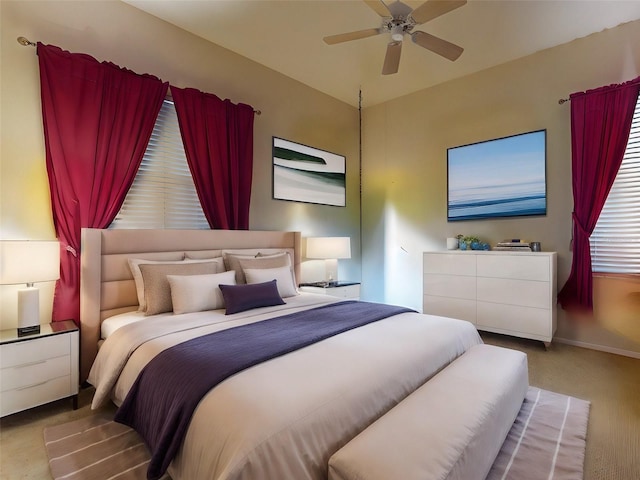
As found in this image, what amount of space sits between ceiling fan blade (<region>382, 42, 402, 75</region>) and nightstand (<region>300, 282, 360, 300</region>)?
2363mm

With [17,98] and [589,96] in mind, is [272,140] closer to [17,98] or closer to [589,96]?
[17,98]

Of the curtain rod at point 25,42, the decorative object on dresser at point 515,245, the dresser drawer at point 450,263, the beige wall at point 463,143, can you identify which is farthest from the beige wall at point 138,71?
the decorative object on dresser at point 515,245

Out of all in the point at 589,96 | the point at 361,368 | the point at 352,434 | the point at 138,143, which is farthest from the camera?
the point at 589,96

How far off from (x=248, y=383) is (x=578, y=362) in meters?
3.22

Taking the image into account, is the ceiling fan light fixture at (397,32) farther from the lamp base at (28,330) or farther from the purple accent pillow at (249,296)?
the lamp base at (28,330)

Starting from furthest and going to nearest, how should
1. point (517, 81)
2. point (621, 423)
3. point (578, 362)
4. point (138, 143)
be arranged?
point (517, 81)
point (578, 362)
point (138, 143)
point (621, 423)

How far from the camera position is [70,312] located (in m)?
2.53

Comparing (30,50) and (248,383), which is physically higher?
(30,50)

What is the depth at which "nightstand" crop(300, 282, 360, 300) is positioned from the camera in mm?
3938

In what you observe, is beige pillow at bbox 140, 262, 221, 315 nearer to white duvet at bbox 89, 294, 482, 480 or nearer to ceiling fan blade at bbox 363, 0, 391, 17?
white duvet at bbox 89, 294, 482, 480

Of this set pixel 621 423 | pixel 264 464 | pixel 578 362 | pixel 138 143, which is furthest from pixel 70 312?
pixel 578 362

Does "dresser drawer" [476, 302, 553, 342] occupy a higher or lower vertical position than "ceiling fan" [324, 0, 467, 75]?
lower

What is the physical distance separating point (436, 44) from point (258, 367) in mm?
2656

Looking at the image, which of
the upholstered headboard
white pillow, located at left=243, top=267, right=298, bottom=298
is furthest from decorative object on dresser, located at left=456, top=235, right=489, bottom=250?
the upholstered headboard
